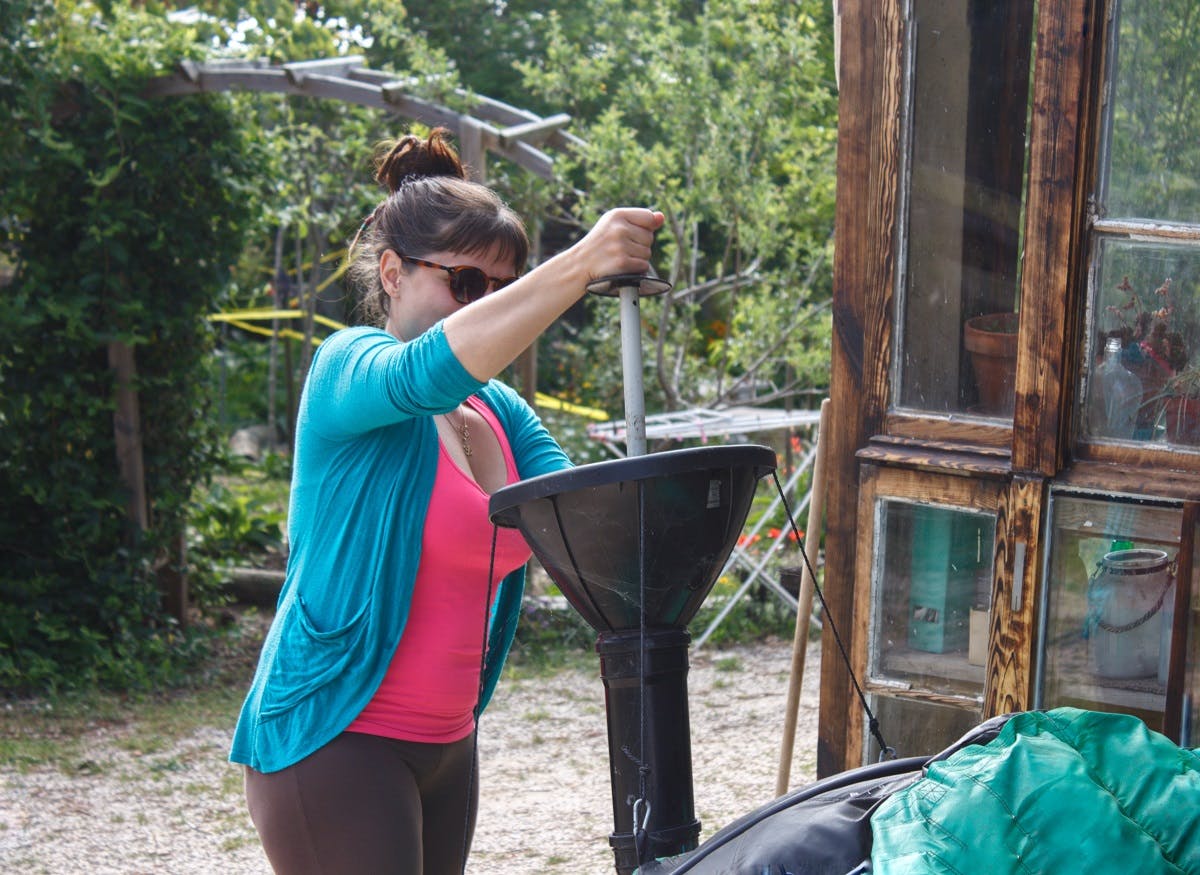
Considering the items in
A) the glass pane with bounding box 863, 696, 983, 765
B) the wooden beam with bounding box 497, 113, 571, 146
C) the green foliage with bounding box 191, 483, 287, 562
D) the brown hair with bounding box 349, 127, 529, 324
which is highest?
the wooden beam with bounding box 497, 113, 571, 146

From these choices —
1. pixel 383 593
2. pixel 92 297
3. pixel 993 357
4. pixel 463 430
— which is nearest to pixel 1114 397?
pixel 993 357

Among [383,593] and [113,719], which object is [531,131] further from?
[383,593]

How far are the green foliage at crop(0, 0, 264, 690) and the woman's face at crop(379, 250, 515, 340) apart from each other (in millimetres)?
4315

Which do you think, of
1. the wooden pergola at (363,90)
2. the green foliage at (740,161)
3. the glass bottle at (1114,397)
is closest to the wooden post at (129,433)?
the wooden pergola at (363,90)

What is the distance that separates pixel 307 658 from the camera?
6.59 feet

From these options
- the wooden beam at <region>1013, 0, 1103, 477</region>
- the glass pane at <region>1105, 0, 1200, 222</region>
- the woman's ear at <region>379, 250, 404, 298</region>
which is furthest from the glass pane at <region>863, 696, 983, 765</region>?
the woman's ear at <region>379, 250, 404, 298</region>

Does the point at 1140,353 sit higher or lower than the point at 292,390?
higher

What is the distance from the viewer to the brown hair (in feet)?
6.99

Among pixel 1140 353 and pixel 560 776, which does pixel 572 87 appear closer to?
pixel 560 776

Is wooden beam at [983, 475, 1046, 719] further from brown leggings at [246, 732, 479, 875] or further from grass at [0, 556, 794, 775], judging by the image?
grass at [0, 556, 794, 775]

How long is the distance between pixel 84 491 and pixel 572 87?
151 inches

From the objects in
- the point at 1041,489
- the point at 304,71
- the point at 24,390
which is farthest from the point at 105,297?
the point at 1041,489

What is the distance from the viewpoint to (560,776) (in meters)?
5.11

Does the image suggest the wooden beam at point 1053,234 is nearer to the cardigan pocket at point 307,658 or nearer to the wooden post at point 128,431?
the cardigan pocket at point 307,658
